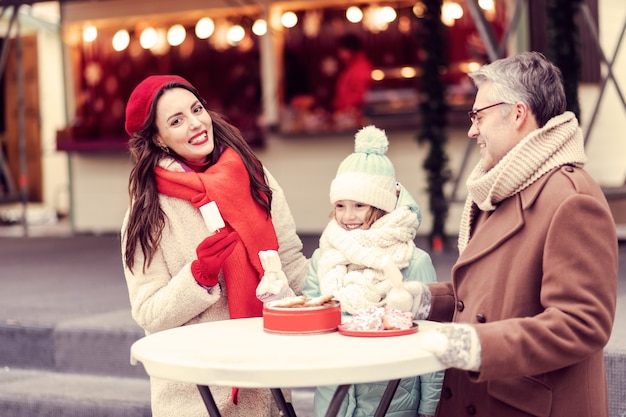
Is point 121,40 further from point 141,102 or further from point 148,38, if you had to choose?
point 141,102

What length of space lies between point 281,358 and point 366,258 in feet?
2.51

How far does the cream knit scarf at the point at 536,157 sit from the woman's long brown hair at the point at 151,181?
929mm

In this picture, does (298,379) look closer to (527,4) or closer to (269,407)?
(269,407)

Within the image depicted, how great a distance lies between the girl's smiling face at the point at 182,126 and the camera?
2.96 m

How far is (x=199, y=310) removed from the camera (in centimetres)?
287

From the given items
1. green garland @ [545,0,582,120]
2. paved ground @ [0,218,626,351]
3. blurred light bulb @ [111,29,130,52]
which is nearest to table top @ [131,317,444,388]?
paved ground @ [0,218,626,351]

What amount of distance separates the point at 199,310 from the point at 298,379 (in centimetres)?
84

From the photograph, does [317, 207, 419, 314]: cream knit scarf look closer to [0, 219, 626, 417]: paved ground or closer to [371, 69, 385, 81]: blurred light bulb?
[0, 219, 626, 417]: paved ground

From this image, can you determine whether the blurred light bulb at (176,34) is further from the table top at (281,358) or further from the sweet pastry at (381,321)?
the sweet pastry at (381,321)

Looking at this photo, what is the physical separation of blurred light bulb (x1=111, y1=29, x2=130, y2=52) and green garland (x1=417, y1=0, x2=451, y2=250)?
5.20 meters

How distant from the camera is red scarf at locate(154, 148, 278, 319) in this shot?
2.92m

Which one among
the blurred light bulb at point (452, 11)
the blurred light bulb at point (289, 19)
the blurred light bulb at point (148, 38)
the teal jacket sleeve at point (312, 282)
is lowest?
the teal jacket sleeve at point (312, 282)

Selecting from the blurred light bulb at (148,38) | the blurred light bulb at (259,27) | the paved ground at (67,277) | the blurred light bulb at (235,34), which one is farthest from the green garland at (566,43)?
the blurred light bulb at (148,38)

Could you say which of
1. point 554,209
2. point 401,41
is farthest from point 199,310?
point 401,41
